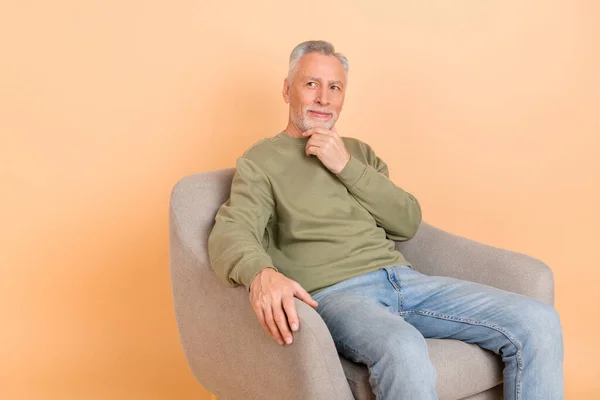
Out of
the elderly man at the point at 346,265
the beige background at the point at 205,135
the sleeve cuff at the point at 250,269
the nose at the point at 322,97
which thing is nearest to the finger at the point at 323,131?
the elderly man at the point at 346,265

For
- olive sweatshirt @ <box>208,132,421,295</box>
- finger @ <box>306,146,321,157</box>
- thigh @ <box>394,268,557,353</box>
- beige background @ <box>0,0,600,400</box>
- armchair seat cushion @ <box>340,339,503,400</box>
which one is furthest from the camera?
beige background @ <box>0,0,600,400</box>

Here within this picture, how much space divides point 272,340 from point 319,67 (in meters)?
0.96

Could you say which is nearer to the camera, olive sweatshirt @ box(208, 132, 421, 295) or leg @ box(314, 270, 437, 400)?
leg @ box(314, 270, 437, 400)

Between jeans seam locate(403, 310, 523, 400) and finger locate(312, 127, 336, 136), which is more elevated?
finger locate(312, 127, 336, 136)

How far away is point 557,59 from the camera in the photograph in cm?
363

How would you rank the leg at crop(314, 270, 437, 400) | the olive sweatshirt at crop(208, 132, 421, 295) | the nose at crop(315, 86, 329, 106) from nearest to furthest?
the leg at crop(314, 270, 437, 400) < the olive sweatshirt at crop(208, 132, 421, 295) < the nose at crop(315, 86, 329, 106)

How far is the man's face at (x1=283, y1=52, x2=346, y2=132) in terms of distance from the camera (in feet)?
8.39

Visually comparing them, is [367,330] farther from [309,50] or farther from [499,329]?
[309,50]

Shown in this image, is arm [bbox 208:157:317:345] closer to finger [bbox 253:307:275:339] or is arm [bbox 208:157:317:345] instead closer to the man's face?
finger [bbox 253:307:275:339]

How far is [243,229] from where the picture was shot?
2268mm

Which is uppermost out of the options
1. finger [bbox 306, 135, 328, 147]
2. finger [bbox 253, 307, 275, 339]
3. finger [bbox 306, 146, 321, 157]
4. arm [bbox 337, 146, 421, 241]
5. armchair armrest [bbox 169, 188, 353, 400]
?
finger [bbox 306, 135, 328, 147]

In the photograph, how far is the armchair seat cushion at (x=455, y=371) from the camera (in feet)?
6.54

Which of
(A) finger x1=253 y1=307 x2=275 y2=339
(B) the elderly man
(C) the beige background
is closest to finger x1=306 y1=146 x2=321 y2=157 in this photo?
(B) the elderly man

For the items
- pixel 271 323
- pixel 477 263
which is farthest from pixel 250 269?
pixel 477 263
